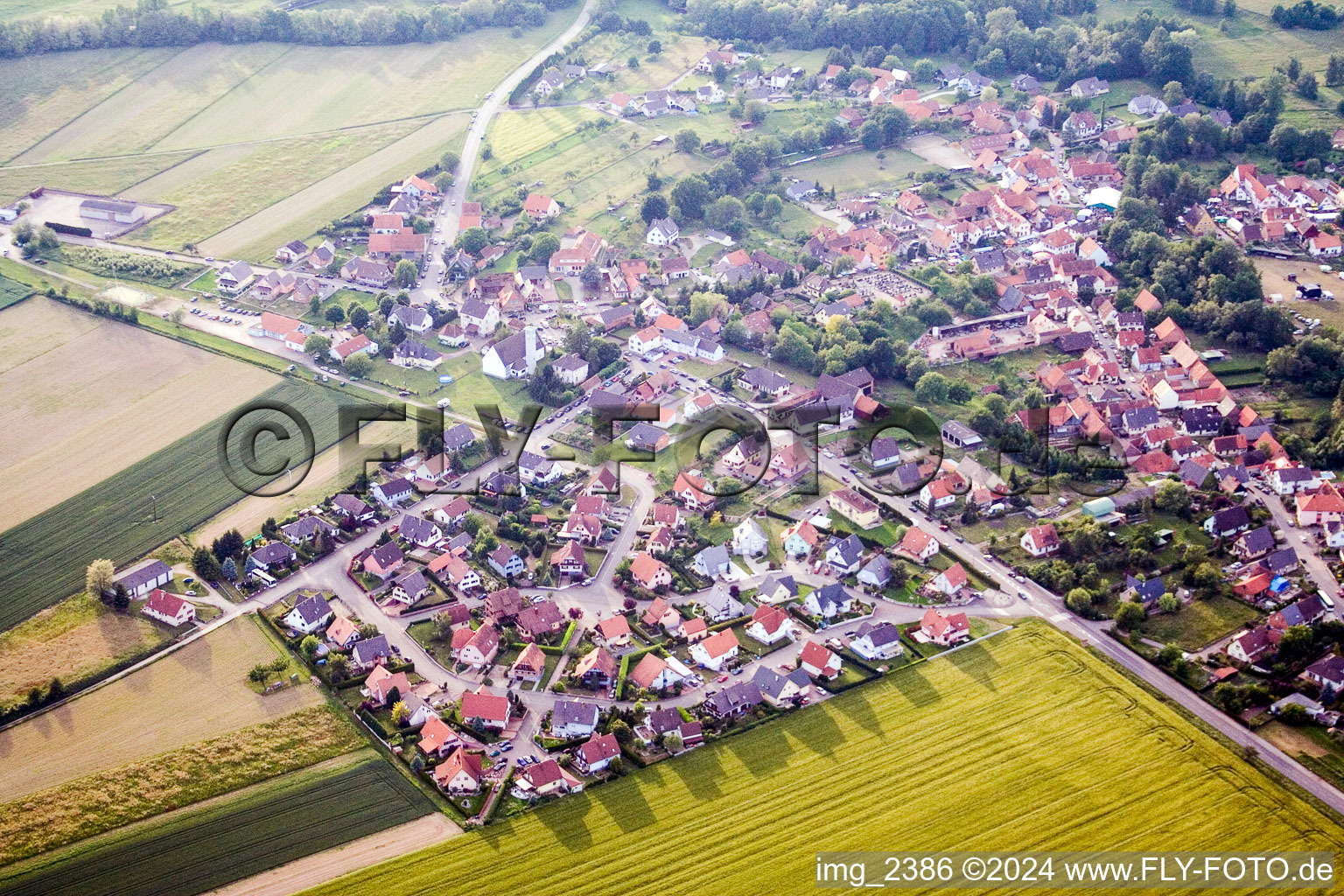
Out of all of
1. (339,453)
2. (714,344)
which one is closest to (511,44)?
(714,344)

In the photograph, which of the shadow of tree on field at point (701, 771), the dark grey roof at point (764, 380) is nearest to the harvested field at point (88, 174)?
the dark grey roof at point (764, 380)

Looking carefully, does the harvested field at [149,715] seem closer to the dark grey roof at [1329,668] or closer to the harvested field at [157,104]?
the dark grey roof at [1329,668]

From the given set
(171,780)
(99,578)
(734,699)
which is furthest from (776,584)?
(99,578)

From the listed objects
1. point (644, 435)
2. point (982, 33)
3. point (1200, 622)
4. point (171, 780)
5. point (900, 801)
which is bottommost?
point (900, 801)

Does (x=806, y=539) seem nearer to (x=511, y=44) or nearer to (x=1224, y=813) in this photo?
(x=1224, y=813)

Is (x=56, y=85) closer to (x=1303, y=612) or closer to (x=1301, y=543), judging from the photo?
(x=1301, y=543)

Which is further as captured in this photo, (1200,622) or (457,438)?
(457,438)

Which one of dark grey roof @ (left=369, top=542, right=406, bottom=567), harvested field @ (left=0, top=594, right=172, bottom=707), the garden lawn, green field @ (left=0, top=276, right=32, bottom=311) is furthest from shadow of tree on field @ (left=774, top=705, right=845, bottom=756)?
green field @ (left=0, top=276, right=32, bottom=311)
